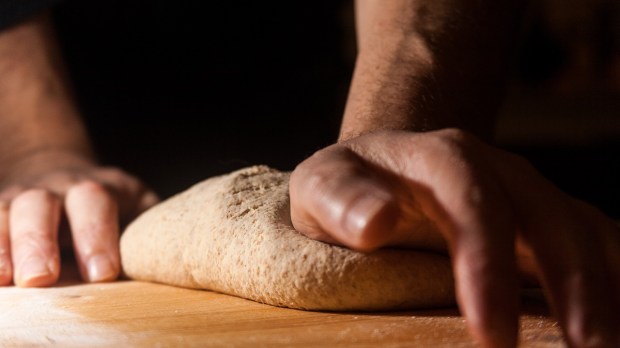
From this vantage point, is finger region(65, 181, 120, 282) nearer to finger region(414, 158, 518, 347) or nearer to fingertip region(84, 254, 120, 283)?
fingertip region(84, 254, 120, 283)

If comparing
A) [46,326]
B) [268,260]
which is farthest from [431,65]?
[46,326]

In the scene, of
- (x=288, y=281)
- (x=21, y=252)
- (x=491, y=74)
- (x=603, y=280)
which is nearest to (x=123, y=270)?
(x=21, y=252)

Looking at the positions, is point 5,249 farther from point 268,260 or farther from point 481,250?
point 481,250

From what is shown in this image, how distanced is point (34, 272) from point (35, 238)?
0.08 meters

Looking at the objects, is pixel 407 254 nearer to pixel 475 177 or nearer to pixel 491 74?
pixel 475 177

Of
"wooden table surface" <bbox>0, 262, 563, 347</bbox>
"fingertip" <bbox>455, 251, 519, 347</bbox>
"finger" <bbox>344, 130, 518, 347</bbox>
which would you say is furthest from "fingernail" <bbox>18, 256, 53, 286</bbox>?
"fingertip" <bbox>455, 251, 519, 347</bbox>

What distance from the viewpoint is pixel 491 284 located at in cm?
49

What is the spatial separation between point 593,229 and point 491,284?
5.2 inches

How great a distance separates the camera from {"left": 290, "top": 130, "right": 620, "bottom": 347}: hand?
0.50 meters

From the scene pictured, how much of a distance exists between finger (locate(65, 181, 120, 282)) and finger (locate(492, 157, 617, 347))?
2.21ft

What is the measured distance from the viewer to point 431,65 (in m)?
0.96

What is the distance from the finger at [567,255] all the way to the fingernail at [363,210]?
A: 112 millimetres

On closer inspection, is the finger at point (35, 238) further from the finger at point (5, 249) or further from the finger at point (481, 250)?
→ the finger at point (481, 250)

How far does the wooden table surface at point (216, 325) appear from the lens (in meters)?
0.62
